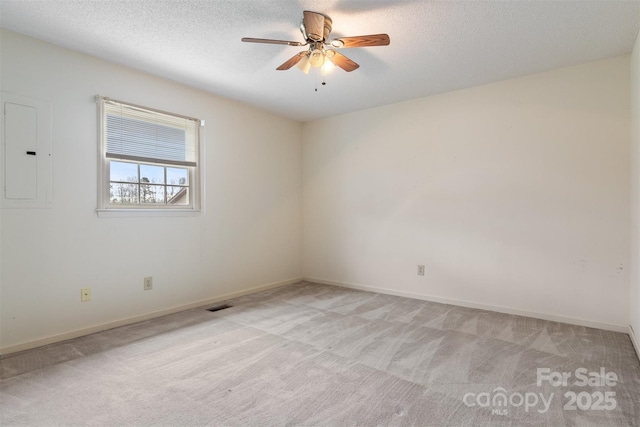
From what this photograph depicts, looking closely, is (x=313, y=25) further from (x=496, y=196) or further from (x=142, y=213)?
(x=496, y=196)

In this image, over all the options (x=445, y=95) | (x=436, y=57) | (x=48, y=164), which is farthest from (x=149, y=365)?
(x=445, y=95)

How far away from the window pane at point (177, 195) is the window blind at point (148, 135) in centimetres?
29

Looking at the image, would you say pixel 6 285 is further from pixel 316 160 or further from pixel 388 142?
pixel 388 142

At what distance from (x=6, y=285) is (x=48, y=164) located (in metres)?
0.99

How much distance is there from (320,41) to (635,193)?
9.41 feet

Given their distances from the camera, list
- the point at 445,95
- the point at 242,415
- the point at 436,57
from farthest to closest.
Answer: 1. the point at 445,95
2. the point at 436,57
3. the point at 242,415

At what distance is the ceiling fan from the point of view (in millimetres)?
2132

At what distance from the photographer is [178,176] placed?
356 cm

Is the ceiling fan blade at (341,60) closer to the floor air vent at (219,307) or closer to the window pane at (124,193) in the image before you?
the window pane at (124,193)

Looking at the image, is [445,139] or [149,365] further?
[445,139]

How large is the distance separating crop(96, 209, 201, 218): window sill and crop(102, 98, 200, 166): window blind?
1.68ft

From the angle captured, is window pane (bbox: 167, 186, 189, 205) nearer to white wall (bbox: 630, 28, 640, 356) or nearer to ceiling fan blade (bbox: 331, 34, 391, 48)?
ceiling fan blade (bbox: 331, 34, 391, 48)

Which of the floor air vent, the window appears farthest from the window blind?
the floor air vent

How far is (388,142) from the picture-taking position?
425 centimetres
